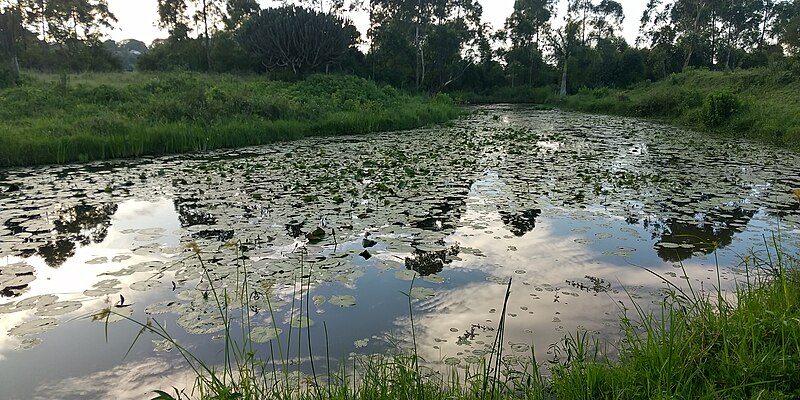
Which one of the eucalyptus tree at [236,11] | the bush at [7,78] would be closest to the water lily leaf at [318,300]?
the bush at [7,78]

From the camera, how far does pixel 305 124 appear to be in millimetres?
15180

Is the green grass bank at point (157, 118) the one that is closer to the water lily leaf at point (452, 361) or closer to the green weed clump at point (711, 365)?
the water lily leaf at point (452, 361)

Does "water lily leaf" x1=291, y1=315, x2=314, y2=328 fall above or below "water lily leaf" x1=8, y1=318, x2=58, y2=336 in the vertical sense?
below

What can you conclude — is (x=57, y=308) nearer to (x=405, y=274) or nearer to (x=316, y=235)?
(x=316, y=235)

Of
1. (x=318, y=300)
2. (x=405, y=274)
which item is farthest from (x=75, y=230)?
(x=405, y=274)

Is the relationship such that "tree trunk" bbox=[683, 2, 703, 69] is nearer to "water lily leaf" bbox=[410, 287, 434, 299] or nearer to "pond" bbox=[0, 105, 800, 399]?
"pond" bbox=[0, 105, 800, 399]

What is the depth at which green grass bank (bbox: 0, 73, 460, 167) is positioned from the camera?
10578mm

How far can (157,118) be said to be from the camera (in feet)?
43.0

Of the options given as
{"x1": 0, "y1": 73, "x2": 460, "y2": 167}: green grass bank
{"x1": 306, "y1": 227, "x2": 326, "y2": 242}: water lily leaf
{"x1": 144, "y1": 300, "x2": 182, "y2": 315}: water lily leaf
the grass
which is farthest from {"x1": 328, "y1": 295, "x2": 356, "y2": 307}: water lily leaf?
{"x1": 0, "y1": 73, "x2": 460, "y2": 167}: green grass bank

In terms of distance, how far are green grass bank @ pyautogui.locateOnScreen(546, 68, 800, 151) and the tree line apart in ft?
22.7

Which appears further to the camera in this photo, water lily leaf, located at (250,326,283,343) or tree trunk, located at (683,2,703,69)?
tree trunk, located at (683,2,703,69)

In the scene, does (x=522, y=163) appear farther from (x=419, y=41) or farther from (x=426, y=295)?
(x=419, y=41)

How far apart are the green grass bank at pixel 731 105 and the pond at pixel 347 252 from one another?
482 centimetres

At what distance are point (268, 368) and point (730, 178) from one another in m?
8.75
